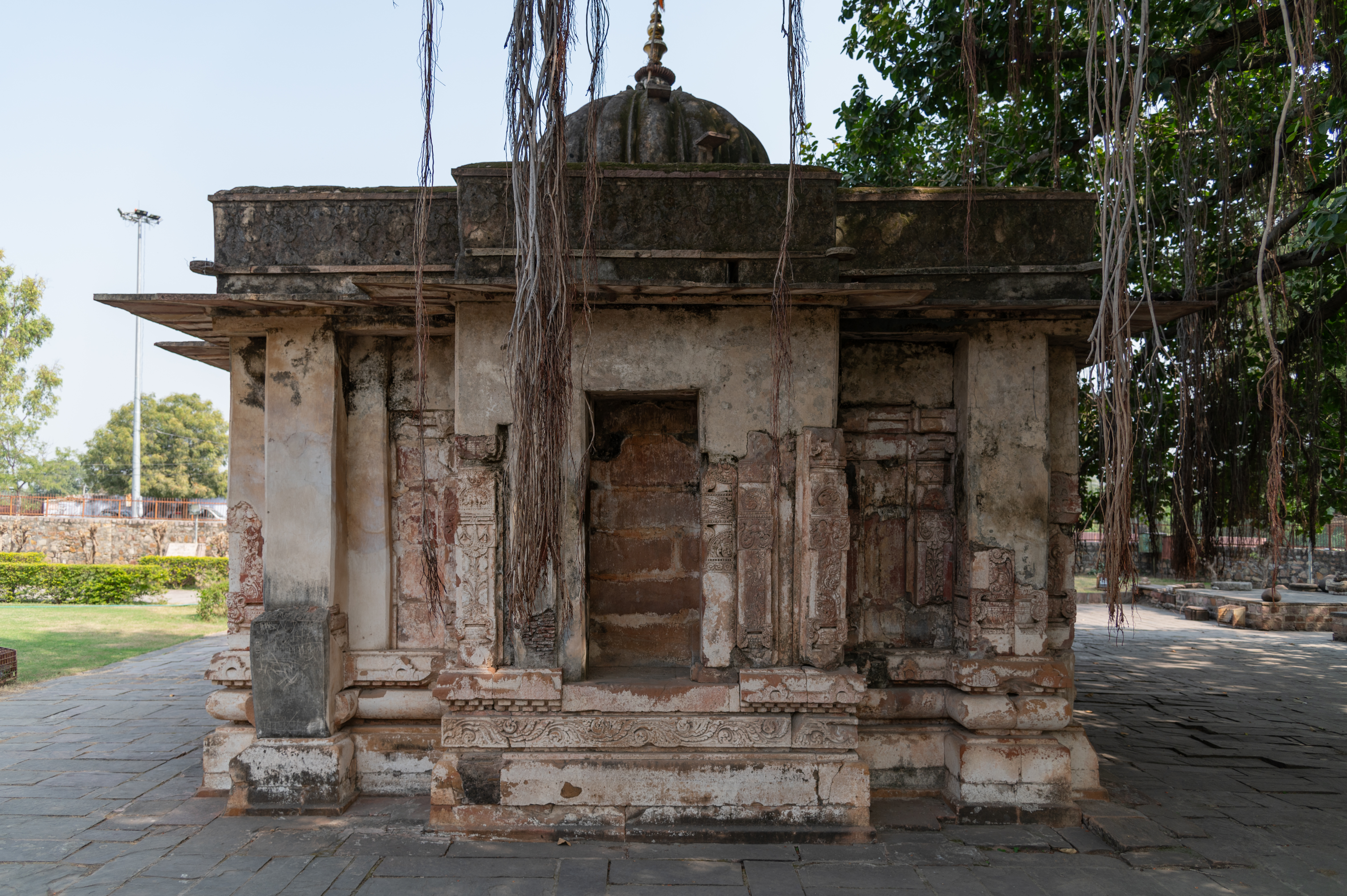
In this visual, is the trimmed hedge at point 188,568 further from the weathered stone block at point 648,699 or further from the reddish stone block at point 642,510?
the weathered stone block at point 648,699

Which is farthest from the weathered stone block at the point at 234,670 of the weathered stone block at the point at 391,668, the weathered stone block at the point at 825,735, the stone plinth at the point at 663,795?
the weathered stone block at the point at 825,735

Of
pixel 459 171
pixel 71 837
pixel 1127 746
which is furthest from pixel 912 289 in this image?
pixel 71 837

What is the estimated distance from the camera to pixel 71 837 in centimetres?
423

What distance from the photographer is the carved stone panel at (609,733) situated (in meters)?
4.40

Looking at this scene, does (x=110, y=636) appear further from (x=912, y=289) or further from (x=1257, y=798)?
(x=1257, y=798)

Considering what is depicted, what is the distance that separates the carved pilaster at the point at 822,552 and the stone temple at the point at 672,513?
20 millimetres

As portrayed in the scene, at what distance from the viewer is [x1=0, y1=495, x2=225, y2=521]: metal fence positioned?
70.3 ft

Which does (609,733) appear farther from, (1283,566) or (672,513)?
(1283,566)

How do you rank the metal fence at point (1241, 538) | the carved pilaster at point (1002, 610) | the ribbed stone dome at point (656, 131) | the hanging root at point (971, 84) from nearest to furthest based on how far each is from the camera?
the hanging root at point (971, 84) < the carved pilaster at point (1002, 610) < the ribbed stone dome at point (656, 131) < the metal fence at point (1241, 538)

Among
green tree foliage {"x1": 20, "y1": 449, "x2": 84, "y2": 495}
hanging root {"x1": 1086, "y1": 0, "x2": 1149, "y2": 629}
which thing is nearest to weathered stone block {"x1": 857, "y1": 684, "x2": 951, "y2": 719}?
hanging root {"x1": 1086, "y1": 0, "x2": 1149, "y2": 629}

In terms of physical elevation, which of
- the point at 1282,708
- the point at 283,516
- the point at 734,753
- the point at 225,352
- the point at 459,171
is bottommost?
the point at 1282,708

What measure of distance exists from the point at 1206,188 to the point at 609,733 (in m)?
6.52

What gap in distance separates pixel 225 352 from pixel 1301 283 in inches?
395

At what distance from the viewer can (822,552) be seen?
178 inches
